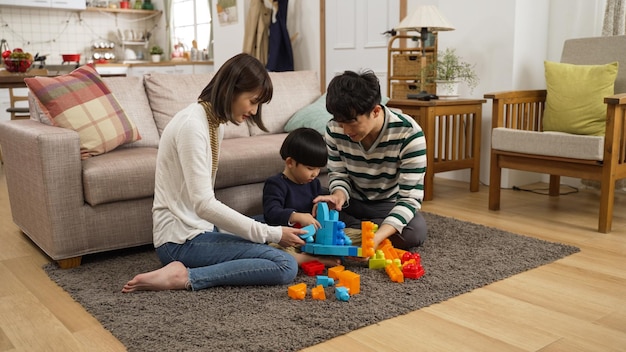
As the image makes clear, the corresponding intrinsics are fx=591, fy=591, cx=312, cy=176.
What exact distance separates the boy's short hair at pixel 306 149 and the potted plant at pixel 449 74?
5.46ft

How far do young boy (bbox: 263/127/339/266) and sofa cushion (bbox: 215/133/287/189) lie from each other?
0.29m

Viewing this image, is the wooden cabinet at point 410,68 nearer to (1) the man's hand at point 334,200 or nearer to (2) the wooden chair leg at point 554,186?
(2) the wooden chair leg at point 554,186

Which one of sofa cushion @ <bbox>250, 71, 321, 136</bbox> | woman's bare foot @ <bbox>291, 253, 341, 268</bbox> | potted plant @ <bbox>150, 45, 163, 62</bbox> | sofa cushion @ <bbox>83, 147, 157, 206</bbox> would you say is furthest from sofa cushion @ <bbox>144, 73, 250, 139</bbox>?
potted plant @ <bbox>150, 45, 163, 62</bbox>

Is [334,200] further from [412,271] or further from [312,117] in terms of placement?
[312,117]

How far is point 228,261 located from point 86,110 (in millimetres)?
1066

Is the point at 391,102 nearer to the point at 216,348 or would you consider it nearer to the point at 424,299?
the point at 424,299

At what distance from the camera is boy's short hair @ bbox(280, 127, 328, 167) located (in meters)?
2.36

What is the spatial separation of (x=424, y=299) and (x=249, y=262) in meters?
0.60

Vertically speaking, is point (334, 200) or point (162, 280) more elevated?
point (334, 200)

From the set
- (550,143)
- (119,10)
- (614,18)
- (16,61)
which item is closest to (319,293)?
(550,143)

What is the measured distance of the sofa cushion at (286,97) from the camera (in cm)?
339

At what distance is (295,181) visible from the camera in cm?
247

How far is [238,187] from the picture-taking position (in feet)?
9.04

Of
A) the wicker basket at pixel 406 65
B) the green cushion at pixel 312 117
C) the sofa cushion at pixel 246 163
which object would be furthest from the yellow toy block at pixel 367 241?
the wicker basket at pixel 406 65
